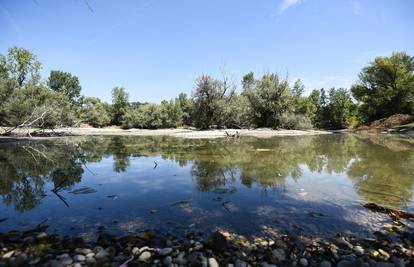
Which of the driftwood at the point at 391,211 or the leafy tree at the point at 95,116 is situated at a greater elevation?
the leafy tree at the point at 95,116

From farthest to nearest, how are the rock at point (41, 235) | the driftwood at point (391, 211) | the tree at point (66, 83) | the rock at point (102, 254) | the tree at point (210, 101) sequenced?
the tree at point (66, 83)
the tree at point (210, 101)
the driftwood at point (391, 211)
the rock at point (41, 235)
the rock at point (102, 254)

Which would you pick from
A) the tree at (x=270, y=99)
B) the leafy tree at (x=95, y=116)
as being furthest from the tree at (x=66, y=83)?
the tree at (x=270, y=99)

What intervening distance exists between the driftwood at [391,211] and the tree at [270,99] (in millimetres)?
36190

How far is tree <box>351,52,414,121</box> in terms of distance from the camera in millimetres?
48000

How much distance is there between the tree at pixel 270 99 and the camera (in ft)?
133

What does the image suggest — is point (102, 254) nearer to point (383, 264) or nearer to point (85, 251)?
point (85, 251)

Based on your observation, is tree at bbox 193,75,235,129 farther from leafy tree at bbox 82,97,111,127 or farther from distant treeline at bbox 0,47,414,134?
leafy tree at bbox 82,97,111,127

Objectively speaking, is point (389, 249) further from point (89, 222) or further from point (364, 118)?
point (364, 118)

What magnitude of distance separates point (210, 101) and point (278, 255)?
3740 centimetres

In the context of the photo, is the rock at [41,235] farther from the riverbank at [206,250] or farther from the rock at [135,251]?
the rock at [135,251]

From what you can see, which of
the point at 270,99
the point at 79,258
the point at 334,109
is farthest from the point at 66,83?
the point at 79,258

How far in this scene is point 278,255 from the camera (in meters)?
3.59

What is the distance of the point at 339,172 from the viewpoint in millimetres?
9836

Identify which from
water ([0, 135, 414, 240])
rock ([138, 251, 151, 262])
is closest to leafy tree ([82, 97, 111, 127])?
water ([0, 135, 414, 240])
